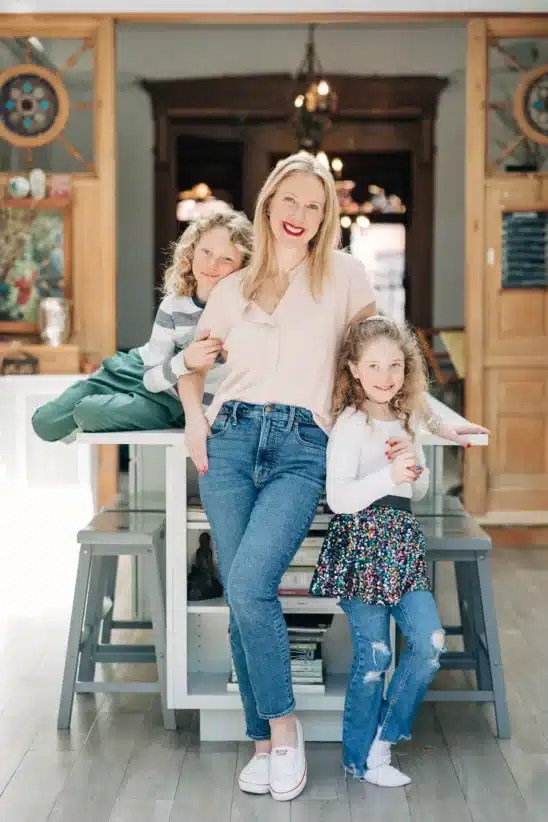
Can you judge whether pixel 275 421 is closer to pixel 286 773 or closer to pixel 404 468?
pixel 404 468

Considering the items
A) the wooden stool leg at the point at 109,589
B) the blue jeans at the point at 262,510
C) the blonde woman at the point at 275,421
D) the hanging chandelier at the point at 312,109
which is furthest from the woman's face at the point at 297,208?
the hanging chandelier at the point at 312,109

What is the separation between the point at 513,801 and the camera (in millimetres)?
3041

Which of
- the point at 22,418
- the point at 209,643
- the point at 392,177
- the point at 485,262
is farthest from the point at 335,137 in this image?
the point at 209,643

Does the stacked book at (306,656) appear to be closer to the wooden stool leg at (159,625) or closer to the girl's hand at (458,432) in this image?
the wooden stool leg at (159,625)

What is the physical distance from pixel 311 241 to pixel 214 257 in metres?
0.37

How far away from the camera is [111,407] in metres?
3.43

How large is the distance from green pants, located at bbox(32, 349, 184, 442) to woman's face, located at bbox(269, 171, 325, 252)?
677 millimetres

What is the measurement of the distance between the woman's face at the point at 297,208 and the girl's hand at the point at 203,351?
12.1 inches

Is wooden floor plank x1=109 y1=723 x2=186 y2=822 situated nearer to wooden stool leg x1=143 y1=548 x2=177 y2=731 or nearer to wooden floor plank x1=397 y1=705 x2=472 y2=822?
wooden stool leg x1=143 y1=548 x2=177 y2=731

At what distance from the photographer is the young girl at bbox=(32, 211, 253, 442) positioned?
3.40m

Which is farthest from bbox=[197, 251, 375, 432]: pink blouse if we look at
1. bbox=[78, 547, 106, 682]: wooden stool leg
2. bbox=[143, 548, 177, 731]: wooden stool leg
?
bbox=[78, 547, 106, 682]: wooden stool leg

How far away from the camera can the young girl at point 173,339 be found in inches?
134

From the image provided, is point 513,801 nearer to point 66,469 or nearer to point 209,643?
point 209,643

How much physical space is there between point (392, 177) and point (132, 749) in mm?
7796
